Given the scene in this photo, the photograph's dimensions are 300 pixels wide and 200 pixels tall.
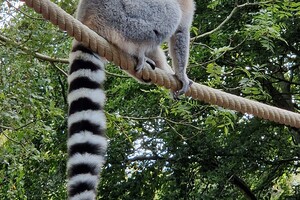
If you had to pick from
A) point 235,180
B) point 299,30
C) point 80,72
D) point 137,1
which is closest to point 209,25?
point 299,30

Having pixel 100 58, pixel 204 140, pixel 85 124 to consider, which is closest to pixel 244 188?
pixel 204 140

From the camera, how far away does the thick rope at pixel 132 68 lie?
9.68 feet

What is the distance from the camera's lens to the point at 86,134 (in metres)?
2.95

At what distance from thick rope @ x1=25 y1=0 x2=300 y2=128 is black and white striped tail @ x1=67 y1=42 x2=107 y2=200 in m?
0.14

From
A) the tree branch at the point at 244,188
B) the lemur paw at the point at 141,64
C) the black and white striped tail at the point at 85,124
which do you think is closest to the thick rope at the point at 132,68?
the lemur paw at the point at 141,64

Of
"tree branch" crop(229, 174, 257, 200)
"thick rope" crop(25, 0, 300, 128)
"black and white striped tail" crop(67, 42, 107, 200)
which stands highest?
"tree branch" crop(229, 174, 257, 200)

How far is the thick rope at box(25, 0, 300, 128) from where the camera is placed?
9.68 ft

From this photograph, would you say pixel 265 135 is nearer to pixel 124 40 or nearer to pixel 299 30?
pixel 299 30

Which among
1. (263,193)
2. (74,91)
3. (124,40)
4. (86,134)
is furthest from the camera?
(263,193)

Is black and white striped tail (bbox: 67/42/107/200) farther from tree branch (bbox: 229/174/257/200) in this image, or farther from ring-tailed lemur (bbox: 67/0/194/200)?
tree branch (bbox: 229/174/257/200)

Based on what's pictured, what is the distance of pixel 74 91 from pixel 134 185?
637 centimetres

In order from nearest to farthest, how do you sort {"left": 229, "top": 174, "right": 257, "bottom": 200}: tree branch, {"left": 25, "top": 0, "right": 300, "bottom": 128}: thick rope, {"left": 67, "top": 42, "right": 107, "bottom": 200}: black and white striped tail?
1. {"left": 67, "top": 42, "right": 107, "bottom": 200}: black and white striped tail
2. {"left": 25, "top": 0, "right": 300, "bottom": 128}: thick rope
3. {"left": 229, "top": 174, "right": 257, "bottom": 200}: tree branch

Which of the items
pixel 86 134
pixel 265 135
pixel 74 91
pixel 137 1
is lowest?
pixel 86 134

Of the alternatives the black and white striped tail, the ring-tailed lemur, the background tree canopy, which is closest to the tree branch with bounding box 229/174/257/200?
the background tree canopy
